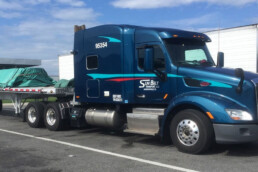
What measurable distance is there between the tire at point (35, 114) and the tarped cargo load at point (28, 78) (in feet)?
3.90

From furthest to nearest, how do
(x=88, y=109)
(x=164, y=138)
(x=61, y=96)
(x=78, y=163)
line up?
1. (x=61, y=96)
2. (x=88, y=109)
3. (x=164, y=138)
4. (x=78, y=163)

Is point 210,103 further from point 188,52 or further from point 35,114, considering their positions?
point 35,114

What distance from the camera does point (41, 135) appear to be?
9.55 metres

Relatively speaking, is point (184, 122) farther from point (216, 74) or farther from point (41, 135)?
point (41, 135)

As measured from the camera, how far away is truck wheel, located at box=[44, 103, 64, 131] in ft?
33.3

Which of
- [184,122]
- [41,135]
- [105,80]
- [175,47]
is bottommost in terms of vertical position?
[41,135]

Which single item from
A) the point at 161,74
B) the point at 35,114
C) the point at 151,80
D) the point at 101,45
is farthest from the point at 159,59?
the point at 35,114

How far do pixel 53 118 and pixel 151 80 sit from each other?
4.35 m

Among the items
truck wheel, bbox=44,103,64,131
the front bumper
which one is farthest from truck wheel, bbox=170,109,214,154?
truck wheel, bbox=44,103,64,131

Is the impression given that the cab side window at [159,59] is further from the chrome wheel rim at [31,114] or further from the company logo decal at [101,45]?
the chrome wheel rim at [31,114]

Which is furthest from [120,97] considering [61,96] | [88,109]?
[61,96]

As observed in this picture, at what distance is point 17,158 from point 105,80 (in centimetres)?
308

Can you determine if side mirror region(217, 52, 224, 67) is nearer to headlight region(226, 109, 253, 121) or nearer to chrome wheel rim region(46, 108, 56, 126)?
headlight region(226, 109, 253, 121)

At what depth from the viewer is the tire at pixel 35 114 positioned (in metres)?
11.0
